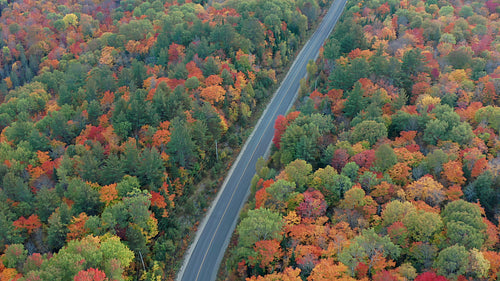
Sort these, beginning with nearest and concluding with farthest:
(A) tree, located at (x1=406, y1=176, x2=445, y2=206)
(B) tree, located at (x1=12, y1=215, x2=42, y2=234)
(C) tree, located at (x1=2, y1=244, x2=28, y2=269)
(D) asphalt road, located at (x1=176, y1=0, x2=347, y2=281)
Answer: (C) tree, located at (x1=2, y1=244, x2=28, y2=269)
(A) tree, located at (x1=406, y1=176, x2=445, y2=206)
(B) tree, located at (x1=12, y1=215, x2=42, y2=234)
(D) asphalt road, located at (x1=176, y1=0, x2=347, y2=281)

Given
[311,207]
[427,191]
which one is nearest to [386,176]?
[427,191]

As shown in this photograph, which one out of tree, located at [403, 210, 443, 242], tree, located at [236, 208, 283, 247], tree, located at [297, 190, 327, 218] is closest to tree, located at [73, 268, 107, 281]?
tree, located at [236, 208, 283, 247]

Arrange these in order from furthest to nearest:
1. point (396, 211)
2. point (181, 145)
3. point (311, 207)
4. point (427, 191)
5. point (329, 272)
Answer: point (181, 145) → point (311, 207) → point (427, 191) → point (396, 211) → point (329, 272)

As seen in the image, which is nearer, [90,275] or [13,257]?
[90,275]

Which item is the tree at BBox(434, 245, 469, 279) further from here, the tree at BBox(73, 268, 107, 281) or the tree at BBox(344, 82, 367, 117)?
the tree at BBox(73, 268, 107, 281)

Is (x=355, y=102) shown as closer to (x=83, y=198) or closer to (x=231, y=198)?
(x=231, y=198)

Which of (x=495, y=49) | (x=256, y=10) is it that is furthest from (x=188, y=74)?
(x=495, y=49)

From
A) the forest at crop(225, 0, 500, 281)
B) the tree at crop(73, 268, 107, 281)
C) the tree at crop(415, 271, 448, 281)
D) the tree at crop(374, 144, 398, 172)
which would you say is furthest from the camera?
the tree at crop(374, 144, 398, 172)

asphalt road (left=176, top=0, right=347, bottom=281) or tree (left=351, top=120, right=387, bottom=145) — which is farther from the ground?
tree (left=351, top=120, right=387, bottom=145)
